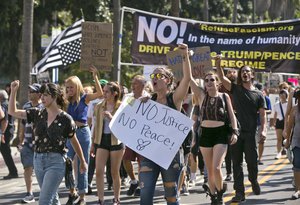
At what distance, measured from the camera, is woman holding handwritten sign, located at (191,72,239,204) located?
10250 millimetres

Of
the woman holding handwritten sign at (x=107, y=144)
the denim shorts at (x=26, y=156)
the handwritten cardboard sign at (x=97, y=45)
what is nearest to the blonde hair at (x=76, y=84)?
the woman holding handwritten sign at (x=107, y=144)

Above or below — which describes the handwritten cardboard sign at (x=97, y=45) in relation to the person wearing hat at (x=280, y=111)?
above

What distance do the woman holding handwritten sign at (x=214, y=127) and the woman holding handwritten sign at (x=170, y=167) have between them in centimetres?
190

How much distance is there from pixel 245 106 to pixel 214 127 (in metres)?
1.07

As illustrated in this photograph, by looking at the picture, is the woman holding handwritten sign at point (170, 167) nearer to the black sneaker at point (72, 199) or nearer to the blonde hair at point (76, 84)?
the blonde hair at point (76, 84)

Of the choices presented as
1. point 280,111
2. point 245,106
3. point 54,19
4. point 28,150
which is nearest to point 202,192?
point 245,106

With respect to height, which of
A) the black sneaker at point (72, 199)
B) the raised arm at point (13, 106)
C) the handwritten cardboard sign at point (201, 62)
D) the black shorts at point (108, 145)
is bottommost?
the black sneaker at point (72, 199)

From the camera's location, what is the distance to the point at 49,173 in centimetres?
797

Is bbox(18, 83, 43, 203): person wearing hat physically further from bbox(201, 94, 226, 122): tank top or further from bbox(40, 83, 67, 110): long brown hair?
bbox(40, 83, 67, 110): long brown hair

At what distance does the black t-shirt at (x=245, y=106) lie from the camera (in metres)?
11.2

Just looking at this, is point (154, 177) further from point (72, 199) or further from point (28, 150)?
point (28, 150)

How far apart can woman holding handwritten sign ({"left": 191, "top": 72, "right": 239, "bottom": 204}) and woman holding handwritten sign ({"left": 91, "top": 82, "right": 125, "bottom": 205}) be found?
1105 mm

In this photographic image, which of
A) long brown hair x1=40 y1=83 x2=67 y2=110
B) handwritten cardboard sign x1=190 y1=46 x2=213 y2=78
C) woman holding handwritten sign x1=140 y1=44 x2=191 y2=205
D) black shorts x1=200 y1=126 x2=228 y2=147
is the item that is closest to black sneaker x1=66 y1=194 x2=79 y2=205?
black shorts x1=200 y1=126 x2=228 y2=147

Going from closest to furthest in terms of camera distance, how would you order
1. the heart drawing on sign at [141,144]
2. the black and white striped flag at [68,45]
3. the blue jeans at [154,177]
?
1. the blue jeans at [154,177]
2. the heart drawing on sign at [141,144]
3. the black and white striped flag at [68,45]
